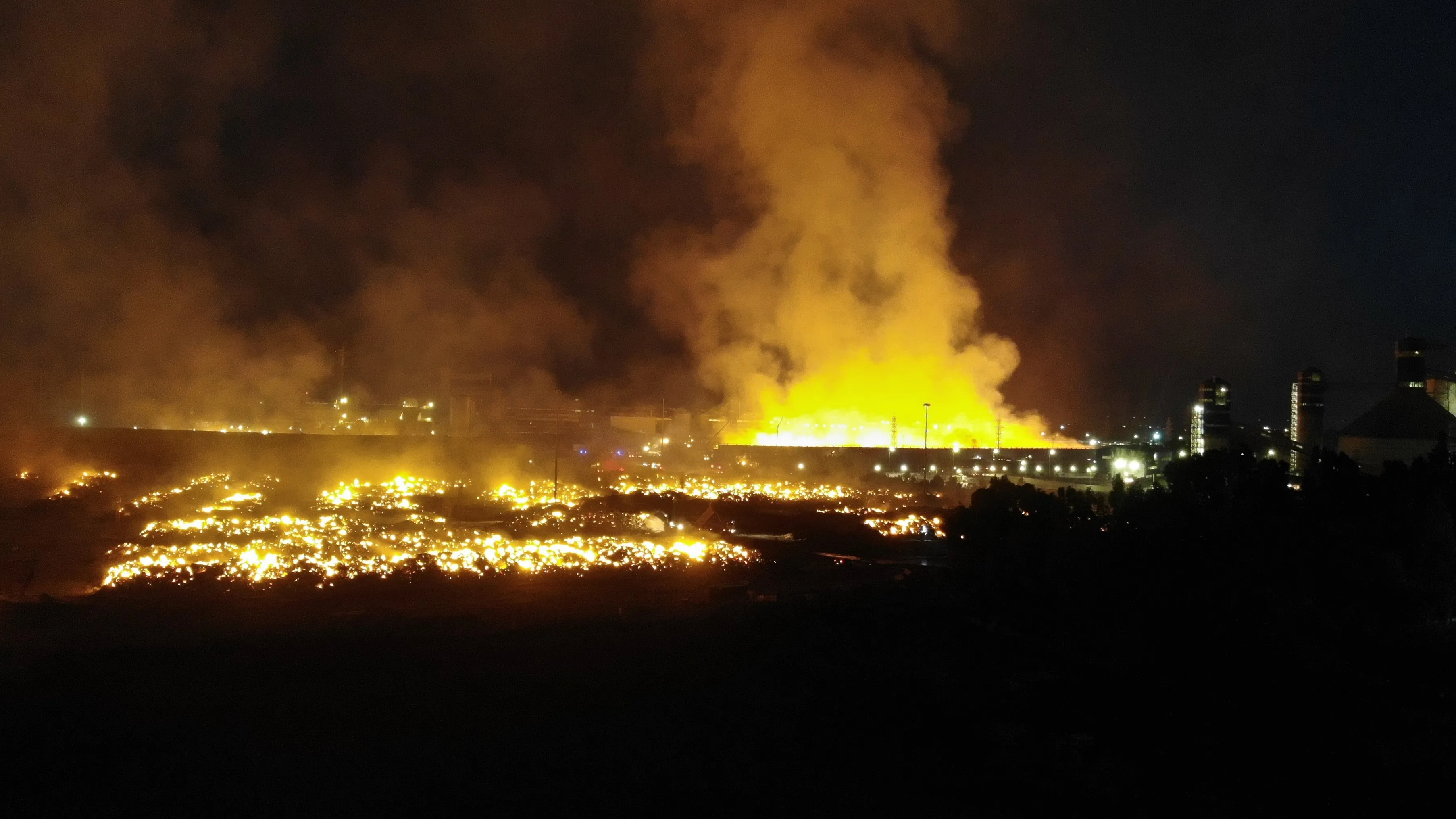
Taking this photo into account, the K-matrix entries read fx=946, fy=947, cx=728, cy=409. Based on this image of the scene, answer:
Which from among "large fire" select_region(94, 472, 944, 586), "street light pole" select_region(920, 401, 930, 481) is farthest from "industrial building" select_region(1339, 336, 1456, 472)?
"large fire" select_region(94, 472, 944, 586)

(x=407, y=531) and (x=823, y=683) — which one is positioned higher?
(x=407, y=531)

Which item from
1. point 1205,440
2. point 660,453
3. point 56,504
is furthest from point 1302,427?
point 56,504

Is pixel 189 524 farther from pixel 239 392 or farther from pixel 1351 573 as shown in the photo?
pixel 1351 573

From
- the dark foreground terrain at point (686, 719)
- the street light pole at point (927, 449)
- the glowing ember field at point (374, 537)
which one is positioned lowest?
the dark foreground terrain at point (686, 719)

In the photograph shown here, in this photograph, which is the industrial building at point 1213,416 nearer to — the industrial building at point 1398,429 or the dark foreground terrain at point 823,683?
the industrial building at point 1398,429

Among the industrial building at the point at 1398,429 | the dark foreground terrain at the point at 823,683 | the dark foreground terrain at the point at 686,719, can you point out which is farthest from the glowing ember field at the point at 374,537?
the industrial building at the point at 1398,429

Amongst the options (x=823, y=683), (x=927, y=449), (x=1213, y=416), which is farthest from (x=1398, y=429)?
(x=823, y=683)

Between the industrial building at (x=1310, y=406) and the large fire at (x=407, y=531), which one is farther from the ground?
the industrial building at (x=1310, y=406)

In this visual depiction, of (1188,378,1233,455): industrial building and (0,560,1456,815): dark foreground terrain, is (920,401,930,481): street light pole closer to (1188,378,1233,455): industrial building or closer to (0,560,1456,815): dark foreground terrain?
(1188,378,1233,455): industrial building

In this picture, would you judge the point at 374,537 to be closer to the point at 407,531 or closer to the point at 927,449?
the point at 407,531
